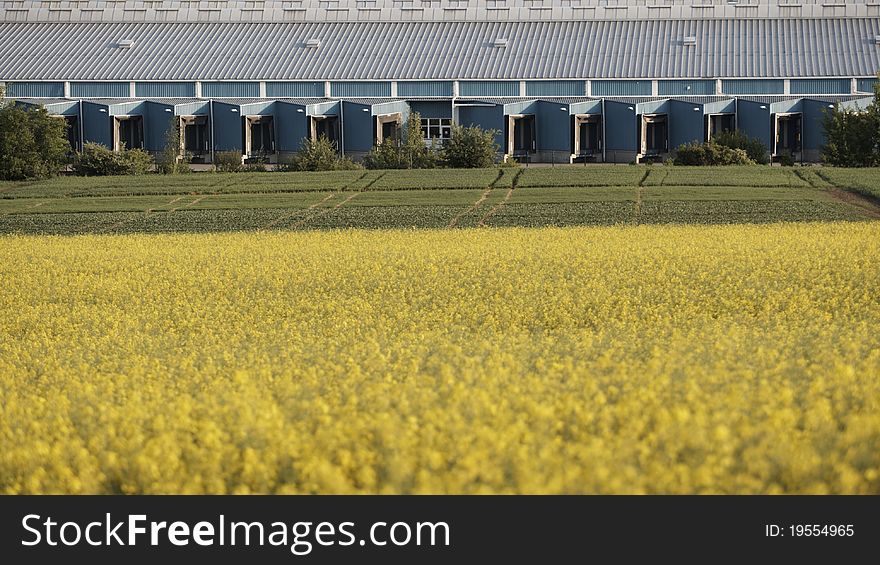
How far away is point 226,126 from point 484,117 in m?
16.2

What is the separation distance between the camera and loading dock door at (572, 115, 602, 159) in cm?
7744

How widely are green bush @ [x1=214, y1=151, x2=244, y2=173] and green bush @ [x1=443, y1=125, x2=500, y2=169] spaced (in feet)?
38.1

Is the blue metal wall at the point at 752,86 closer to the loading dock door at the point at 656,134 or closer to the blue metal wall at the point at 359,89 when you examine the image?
the loading dock door at the point at 656,134

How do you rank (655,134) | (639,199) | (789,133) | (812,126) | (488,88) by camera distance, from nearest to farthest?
(639,199) < (812,126) < (789,133) < (655,134) < (488,88)

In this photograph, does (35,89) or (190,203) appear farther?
(35,89)

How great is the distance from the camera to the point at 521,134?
7806cm

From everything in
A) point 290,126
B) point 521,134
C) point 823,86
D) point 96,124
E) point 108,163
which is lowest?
point 108,163

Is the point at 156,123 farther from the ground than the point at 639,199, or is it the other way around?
the point at 156,123

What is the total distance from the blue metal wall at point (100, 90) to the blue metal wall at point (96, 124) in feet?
25.3

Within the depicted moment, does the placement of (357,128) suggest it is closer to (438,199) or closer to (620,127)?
(620,127)

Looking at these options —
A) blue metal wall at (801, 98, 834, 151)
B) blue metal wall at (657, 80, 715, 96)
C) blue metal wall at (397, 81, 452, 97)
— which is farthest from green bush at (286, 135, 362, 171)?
blue metal wall at (801, 98, 834, 151)

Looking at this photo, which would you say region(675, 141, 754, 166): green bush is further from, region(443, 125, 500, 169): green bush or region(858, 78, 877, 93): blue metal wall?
region(858, 78, 877, 93): blue metal wall

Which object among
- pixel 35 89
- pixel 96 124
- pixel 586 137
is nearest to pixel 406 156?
pixel 586 137

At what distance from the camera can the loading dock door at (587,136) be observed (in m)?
77.4
